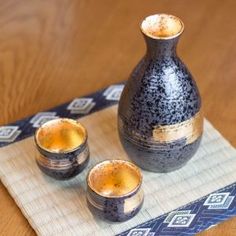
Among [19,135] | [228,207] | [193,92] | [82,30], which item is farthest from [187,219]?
[82,30]

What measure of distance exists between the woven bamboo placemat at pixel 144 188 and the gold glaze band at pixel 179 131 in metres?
0.08

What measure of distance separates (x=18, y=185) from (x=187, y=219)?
0.90 feet

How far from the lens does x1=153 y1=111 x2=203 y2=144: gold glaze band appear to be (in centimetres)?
100

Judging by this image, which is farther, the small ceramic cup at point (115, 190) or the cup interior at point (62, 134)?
the cup interior at point (62, 134)

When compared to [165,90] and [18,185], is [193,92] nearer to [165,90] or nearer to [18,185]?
[165,90]

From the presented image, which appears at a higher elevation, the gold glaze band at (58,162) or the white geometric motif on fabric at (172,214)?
the gold glaze band at (58,162)

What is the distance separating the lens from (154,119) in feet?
3.25

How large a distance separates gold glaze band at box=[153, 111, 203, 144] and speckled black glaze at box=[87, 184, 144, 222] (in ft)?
0.31

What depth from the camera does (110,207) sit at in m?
0.95

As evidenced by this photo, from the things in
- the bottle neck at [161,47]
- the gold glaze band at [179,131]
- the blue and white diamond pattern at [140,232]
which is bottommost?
the blue and white diamond pattern at [140,232]

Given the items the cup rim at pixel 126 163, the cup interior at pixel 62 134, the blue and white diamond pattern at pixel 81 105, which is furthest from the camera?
the blue and white diamond pattern at pixel 81 105

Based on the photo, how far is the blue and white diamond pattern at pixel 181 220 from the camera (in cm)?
99

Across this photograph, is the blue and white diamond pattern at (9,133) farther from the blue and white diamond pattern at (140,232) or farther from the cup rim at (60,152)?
the blue and white diamond pattern at (140,232)

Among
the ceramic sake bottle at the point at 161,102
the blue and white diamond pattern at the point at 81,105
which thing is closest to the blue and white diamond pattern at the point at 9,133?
the blue and white diamond pattern at the point at 81,105
